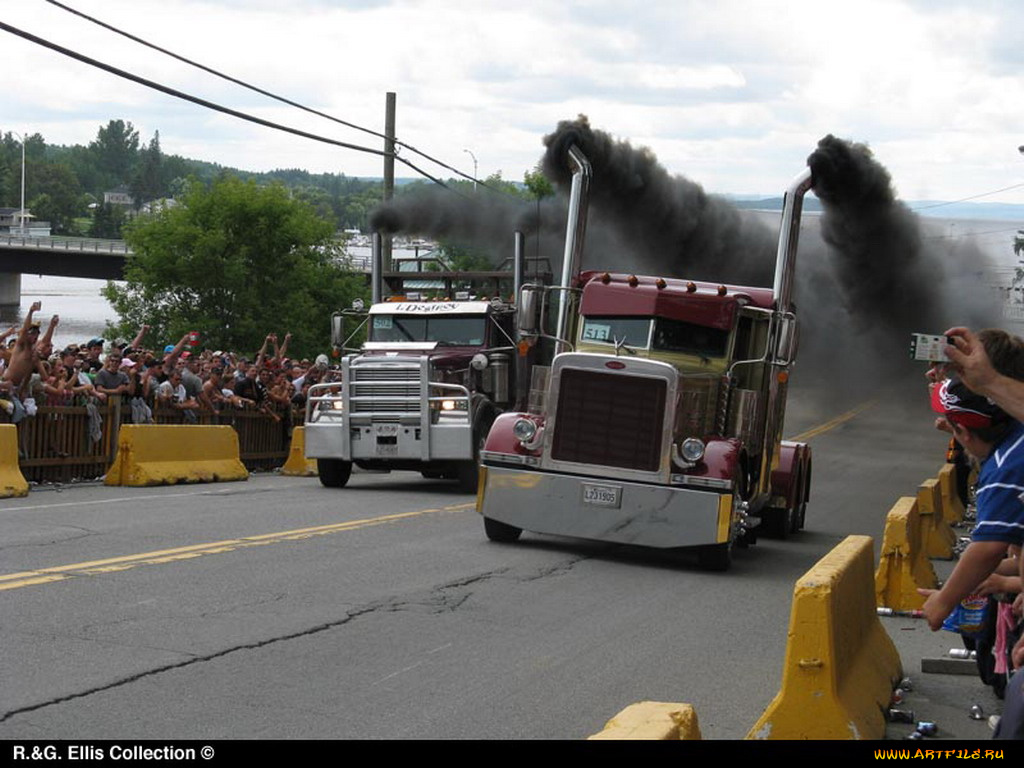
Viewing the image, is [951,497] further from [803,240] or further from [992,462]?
[803,240]

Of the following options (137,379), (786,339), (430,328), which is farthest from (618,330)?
(137,379)

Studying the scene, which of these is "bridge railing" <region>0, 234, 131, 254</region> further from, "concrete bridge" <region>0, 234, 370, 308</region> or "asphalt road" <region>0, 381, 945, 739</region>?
"asphalt road" <region>0, 381, 945, 739</region>

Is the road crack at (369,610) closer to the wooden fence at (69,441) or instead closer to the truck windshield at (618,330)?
the truck windshield at (618,330)

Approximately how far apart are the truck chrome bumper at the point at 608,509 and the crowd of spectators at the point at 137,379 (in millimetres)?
5648

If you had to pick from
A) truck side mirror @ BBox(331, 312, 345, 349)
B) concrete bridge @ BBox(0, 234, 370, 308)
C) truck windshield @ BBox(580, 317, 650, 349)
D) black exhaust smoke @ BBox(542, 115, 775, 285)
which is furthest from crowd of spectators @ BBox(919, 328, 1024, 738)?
concrete bridge @ BBox(0, 234, 370, 308)

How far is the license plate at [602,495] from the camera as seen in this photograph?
13602mm

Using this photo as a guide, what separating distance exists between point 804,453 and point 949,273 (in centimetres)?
2708

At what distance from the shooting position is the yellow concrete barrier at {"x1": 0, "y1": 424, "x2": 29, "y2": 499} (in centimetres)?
1723

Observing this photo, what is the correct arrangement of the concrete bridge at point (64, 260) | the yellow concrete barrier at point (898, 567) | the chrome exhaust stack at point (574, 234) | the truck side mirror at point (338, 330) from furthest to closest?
the concrete bridge at point (64, 260) → the truck side mirror at point (338, 330) → the chrome exhaust stack at point (574, 234) → the yellow concrete barrier at point (898, 567)

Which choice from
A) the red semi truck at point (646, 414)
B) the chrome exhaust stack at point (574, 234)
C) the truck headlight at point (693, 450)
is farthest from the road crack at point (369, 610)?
the chrome exhaust stack at point (574, 234)

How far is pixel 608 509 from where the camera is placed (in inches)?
538

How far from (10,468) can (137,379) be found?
13.9 feet

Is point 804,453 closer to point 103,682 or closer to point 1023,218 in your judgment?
point 103,682
